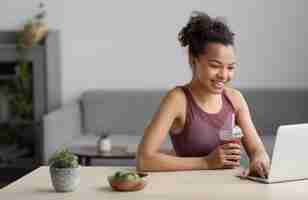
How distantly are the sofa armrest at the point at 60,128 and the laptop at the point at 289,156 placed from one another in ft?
8.67

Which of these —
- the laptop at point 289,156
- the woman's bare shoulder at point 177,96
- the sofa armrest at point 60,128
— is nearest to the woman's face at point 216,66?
the woman's bare shoulder at point 177,96

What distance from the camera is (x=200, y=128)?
8.14ft

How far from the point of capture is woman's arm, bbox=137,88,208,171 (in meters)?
2.33

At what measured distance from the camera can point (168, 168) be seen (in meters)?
2.32

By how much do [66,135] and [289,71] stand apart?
1.91m

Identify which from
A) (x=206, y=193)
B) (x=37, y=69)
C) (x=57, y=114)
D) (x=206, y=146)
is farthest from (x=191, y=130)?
(x=37, y=69)

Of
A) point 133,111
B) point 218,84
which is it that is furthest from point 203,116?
point 133,111

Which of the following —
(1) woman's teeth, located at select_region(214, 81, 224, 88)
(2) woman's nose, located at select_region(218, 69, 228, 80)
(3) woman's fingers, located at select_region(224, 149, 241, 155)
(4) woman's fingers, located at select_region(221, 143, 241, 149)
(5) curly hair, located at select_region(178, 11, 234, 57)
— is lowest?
(3) woman's fingers, located at select_region(224, 149, 241, 155)

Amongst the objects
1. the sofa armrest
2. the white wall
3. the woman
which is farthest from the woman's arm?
the white wall

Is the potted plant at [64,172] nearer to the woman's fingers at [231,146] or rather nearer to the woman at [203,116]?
the woman at [203,116]

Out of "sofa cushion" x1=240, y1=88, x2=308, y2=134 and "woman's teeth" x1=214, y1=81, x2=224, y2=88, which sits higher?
"woman's teeth" x1=214, y1=81, x2=224, y2=88

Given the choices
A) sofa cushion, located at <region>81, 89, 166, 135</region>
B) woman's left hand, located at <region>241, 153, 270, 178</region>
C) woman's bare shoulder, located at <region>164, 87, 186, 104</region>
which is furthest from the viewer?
sofa cushion, located at <region>81, 89, 166, 135</region>

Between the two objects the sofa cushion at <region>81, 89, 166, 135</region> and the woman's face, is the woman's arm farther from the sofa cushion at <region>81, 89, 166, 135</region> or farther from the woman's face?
the sofa cushion at <region>81, 89, 166, 135</region>

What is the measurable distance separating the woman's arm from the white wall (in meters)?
3.10
